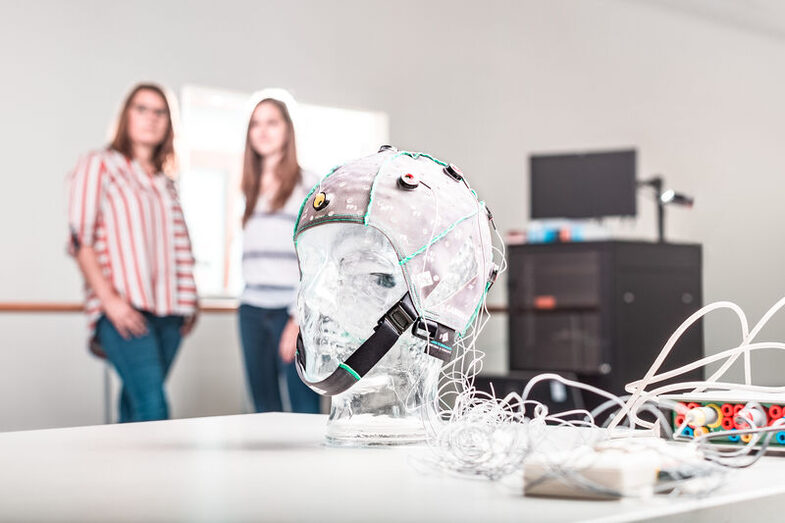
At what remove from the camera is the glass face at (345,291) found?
998mm

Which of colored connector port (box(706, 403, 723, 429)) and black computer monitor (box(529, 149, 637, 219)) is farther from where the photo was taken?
black computer monitor (box(529, 149, 637, 219))

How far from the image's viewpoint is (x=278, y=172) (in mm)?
3736

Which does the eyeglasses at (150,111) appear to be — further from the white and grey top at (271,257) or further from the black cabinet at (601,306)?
the black cabinet at (601,306)

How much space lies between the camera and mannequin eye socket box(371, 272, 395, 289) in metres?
1.00

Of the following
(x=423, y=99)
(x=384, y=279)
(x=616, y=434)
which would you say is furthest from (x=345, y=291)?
(x=423, y=99)

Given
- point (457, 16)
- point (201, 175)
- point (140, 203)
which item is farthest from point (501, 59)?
point (140, 203)

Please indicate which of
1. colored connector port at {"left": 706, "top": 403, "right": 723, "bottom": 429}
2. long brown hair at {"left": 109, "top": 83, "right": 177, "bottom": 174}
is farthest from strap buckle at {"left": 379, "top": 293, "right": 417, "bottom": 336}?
long brown hair at {"left": 109, "top": 83, "right": 177, "bottom": 174}

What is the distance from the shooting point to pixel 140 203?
150 inches

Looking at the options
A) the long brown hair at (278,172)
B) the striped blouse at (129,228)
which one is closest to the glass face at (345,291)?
the long brown hair at (278,172)

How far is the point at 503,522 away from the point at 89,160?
3457 millimetres

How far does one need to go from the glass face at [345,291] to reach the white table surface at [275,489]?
0.31 ft

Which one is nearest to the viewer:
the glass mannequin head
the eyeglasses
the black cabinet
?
the glass mannequin head

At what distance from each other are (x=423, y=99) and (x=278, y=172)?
2.31 metres

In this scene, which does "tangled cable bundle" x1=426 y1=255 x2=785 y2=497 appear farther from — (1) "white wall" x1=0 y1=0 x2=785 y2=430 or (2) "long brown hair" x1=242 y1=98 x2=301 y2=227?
(1) "white wall" x1=0 y1=0 x2=785 y2=430
